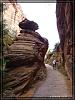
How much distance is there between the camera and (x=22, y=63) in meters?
13.7

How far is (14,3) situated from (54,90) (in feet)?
59.1

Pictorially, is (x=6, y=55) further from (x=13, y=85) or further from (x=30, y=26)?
(x=30, y=26)

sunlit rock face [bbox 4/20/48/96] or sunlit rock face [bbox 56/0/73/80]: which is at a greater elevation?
sunlit rock face [bbox 56/0/73/80]

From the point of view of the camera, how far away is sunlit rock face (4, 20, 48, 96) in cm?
1170

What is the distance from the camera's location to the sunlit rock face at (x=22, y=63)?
1170 cm

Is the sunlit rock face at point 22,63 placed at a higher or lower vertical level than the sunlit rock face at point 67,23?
lower

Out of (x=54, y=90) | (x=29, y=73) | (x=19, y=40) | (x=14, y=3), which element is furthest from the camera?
(x=14, y=3)

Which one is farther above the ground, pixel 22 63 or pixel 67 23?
pixel 67 23

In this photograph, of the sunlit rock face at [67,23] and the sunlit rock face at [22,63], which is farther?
the sunlit rock face at [22,63]

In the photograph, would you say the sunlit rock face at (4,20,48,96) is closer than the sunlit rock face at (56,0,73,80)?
No

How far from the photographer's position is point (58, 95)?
10.8m

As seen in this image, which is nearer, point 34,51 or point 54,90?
point 54,90

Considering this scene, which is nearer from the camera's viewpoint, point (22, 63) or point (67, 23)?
point (67, 23)

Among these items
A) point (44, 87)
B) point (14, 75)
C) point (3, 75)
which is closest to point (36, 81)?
point (44, 87)
